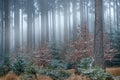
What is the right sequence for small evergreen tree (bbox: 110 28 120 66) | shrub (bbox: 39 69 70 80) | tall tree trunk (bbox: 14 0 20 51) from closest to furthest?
1. shrub (bbox: 39 69 70 80)
2. small evergreen tree (bbox: 110 28 120 66)
3. tall tree trunk (bbox: 14 0 20 51)

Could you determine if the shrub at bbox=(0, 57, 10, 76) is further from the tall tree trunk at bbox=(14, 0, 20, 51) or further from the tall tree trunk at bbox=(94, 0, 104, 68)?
the tall tree trunk at bbox=(14, 0, 20, 51)

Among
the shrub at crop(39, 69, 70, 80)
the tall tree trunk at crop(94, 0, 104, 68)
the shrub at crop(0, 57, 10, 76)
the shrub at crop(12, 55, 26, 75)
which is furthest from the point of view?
the shrub at crop(0, 57, 10, 76)

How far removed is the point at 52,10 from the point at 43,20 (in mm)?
1963

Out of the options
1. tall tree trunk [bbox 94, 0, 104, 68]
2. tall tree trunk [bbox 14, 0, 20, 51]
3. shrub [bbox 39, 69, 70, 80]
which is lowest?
shrub [bbox 39, 69, 70, 80]

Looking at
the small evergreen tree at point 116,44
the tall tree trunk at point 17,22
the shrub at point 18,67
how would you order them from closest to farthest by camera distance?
the shrub at point 18,67 < the small evergreen tree at point 116,44 < the tall tree trunk at point 17,22

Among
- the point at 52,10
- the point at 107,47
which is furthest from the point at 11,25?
the point at 107,47

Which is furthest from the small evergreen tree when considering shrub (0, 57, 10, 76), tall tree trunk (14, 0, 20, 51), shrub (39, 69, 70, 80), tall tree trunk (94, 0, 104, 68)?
tall tree trunk (14, 0, 20, 51)

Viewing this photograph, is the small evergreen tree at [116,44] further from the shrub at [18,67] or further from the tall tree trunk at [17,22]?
the tall tree trunk at [17,22]

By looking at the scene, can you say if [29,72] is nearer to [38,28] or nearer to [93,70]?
[93,70]

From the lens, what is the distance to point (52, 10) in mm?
35344

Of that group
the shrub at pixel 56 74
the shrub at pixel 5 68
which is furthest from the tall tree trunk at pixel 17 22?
the shrub at pixel 56 74

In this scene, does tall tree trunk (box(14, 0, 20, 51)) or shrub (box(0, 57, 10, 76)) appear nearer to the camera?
shrub (box(0, 57, 10, 76))

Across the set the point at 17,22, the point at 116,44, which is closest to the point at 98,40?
the point at 116,44

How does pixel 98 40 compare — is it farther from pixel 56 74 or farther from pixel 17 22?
pixel 17 22
